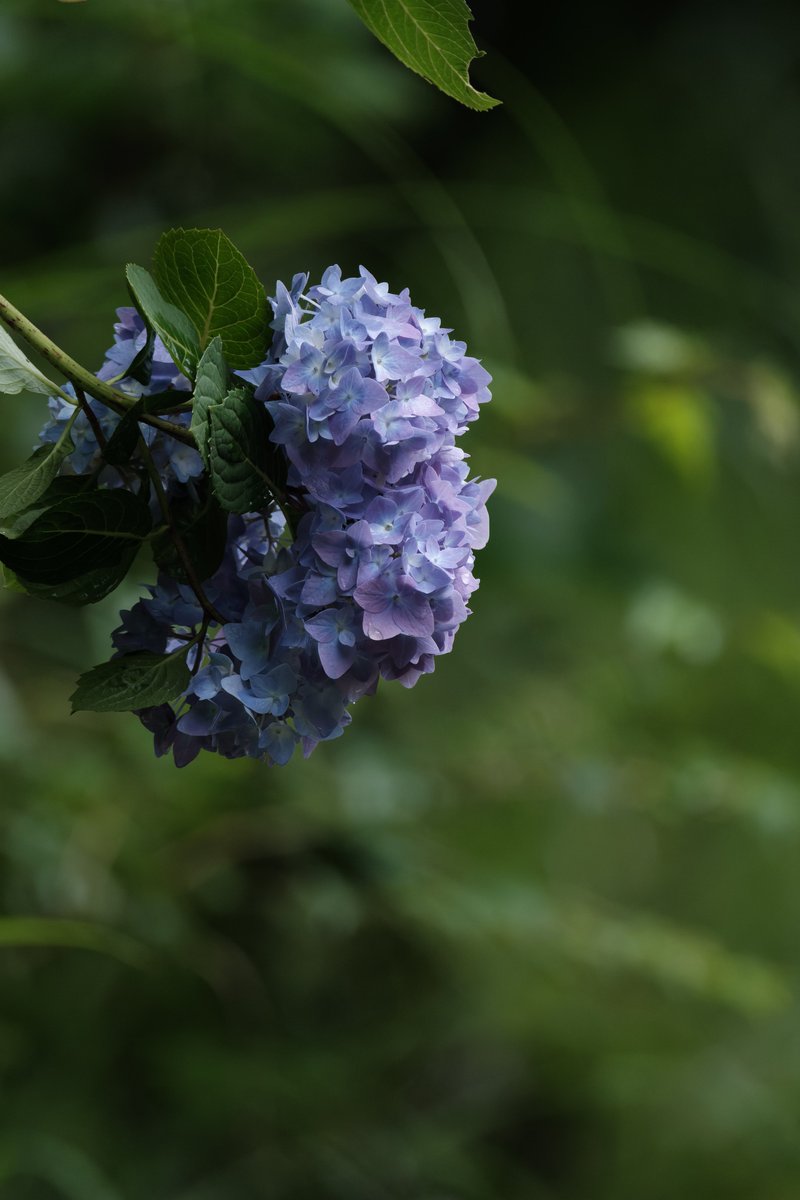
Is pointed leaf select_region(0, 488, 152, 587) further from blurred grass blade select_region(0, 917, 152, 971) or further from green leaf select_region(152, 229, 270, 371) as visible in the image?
blurred grass blade select_region(0, 917, 152, 971)

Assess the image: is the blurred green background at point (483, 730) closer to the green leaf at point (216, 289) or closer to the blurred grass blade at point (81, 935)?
the blurred grass blade at point (81, 935)

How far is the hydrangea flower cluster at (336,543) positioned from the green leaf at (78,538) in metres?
0.02

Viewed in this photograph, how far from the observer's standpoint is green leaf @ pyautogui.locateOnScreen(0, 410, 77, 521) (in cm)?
33

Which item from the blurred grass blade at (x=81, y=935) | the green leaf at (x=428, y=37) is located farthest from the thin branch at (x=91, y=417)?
the blurred grass blade at (x=81, y=935)

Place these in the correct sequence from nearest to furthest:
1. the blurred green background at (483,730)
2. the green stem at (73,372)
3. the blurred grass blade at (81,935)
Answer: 1. the green stem at (73,372)
2. the blurred grass blade at (81,935)
3. the blurred green background at (483,730)

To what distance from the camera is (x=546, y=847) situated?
166 cm

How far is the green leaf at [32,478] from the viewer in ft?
1.07

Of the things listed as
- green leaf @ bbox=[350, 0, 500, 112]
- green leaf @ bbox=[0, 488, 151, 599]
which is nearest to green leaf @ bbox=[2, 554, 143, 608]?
green leaf @ bbox=[0, 488, 151, 599]

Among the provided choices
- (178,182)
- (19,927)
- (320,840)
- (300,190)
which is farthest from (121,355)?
(300,190)

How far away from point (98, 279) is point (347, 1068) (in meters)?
0.79

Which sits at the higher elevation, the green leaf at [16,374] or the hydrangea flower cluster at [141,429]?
the hydrangea flower cluster at [141,429]

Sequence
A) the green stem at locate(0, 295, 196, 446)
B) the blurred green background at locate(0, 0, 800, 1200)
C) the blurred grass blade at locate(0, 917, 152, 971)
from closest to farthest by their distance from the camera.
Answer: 1. the green stem at locate(0, 295, 196, 446)
2. the blurred grass blade at locate(0, 917, 152, 971)
3. the blurred green background at locate(0, 0, 800, 1200)

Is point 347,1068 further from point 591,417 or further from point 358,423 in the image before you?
point 358,423

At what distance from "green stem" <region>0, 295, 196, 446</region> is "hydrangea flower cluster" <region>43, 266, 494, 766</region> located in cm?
3
